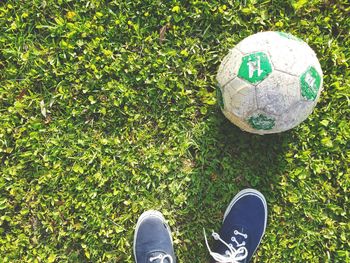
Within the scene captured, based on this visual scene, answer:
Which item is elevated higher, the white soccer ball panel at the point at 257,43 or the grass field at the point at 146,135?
the white soccer ball panel at the point at 257,43

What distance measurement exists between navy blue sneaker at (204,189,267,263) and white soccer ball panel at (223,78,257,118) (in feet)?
2.98

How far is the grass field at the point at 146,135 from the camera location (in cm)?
326

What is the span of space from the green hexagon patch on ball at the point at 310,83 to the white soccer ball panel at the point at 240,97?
1.04 feet

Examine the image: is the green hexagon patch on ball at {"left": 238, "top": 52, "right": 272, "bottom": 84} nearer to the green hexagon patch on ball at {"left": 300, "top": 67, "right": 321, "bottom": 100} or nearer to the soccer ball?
the soccer ball

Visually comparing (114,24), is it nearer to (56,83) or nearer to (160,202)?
(56,83)

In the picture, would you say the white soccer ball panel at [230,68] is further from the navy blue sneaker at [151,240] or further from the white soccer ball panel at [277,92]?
the navy blue sneaker at [151,240]

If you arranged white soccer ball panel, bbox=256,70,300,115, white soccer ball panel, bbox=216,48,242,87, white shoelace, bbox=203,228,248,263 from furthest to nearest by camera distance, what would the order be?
1. white shoelace, bbox=203,228,248,263
2. white soccer ball panel, bbox=216,48,242,87
3. white soccer ball panel, bbox=256,70,300,115

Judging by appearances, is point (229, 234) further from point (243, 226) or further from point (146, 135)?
point (146, 135)

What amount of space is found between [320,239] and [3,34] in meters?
3.05

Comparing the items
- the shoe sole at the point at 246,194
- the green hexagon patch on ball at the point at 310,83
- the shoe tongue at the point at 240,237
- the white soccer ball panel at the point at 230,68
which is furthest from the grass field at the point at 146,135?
the green hexagon patch on ball at the point at 310,83

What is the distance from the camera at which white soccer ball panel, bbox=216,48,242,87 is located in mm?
2635

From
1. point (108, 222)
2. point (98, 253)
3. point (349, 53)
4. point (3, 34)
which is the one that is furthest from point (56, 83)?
point (349, 53)

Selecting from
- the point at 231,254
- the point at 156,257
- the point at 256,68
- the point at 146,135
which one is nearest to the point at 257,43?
the point at 256,68

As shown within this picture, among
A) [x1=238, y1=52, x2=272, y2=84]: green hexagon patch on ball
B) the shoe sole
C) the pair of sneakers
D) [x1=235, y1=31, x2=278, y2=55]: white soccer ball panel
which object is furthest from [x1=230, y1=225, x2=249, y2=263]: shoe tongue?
[x1=235, y1=31, x2=278, y2=55]: white soccer ball panel
